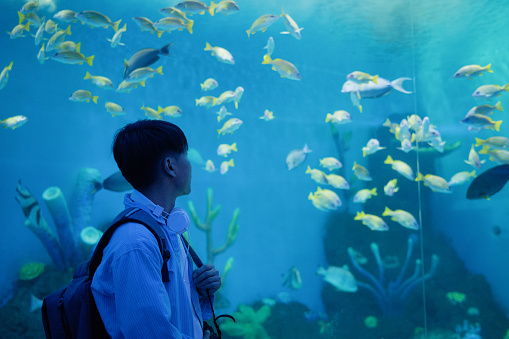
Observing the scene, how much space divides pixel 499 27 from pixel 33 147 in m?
12.4

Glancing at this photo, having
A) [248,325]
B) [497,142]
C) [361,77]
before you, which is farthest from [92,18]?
[497,142]

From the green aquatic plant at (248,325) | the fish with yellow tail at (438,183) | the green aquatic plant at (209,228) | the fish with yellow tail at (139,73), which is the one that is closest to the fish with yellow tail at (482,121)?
the fish with yellow tail at (438,183)

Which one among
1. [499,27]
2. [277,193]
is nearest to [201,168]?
[277,193]

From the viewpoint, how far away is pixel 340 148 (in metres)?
9.89

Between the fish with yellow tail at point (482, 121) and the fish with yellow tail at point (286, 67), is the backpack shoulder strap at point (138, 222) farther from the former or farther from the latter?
the fish with yellow tail at point (482, 121)

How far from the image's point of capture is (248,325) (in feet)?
20.7

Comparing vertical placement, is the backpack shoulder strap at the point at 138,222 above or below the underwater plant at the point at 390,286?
above

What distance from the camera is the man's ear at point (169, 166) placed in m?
1.39

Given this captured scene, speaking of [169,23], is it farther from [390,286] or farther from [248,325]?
[390,286]

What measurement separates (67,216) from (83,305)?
5759 mm

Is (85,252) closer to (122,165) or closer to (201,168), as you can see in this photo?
(201,168)

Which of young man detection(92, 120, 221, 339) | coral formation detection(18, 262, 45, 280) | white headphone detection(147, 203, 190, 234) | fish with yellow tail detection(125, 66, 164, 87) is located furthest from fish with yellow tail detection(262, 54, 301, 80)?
coral formation detection(18, 262, 45, 280)

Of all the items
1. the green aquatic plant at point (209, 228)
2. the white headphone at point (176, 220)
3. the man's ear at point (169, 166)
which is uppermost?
the man's ear at point (169, 166)

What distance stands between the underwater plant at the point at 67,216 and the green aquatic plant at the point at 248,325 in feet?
8.84
